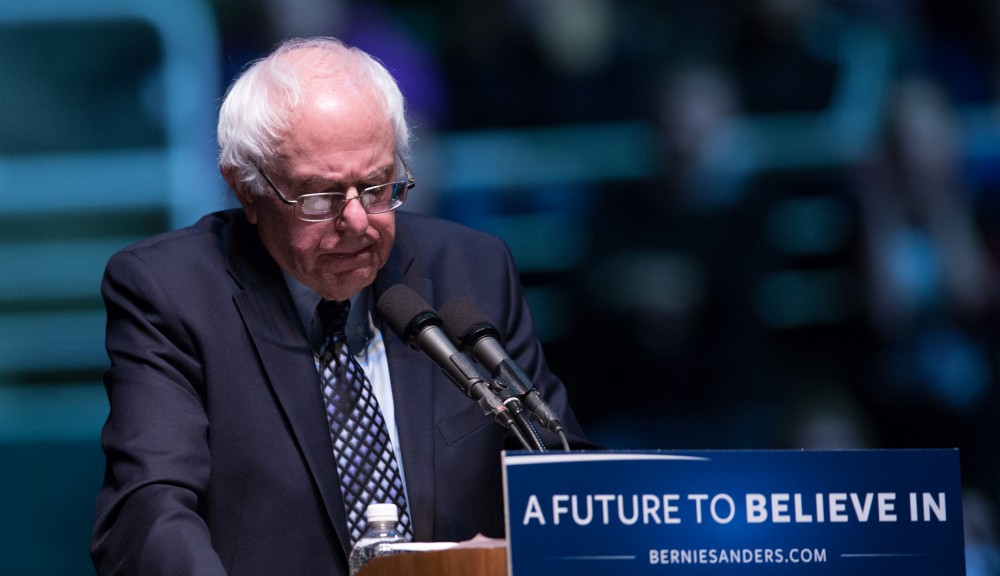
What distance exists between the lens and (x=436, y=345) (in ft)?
5.57

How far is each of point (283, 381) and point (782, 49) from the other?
2135 millimetres

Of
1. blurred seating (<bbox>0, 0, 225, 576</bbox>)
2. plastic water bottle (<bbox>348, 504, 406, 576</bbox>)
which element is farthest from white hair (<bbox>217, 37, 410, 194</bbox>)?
blurred seating (<bbox>0, 0, 225, 576</bbox>)

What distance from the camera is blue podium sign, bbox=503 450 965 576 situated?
1339 mm

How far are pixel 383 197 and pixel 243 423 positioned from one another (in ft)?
1.42

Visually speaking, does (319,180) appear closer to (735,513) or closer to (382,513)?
(382,513)

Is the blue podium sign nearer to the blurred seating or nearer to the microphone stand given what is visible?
the microphone stand

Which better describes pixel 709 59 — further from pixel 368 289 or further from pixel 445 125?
pixel 368 289

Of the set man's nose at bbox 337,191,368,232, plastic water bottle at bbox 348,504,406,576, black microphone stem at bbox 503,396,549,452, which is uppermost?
man's nose at bbox 337,191,368,232

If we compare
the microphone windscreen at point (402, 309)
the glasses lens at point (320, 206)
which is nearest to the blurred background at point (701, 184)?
the glasses lens at point (320, 206)

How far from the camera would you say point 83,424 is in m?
3.34

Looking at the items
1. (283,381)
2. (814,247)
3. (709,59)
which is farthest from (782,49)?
(283,381)

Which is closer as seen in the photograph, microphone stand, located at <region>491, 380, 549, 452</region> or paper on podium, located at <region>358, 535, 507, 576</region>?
paper on podium, located at <region>358, 535, 507, 576</region>

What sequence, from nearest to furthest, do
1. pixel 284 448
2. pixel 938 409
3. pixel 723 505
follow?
pixel 723 505 < pixel 284 448 < pixel 938 409

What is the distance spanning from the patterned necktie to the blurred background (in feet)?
4.39
